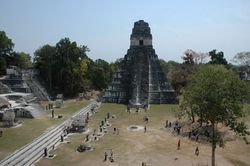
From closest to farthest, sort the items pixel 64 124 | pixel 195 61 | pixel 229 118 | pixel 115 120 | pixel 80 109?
pixel 229 118 → pixel 64 124 → pixel 115 120 → pixel 80 109 → pixel 195 61

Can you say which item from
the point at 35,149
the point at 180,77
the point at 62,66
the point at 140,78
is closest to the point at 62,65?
the point at 62,66

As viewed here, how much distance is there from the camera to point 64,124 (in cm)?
4222

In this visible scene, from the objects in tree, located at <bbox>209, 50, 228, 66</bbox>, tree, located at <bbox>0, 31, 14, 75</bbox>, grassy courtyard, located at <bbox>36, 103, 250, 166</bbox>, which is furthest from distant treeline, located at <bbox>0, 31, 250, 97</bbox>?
grassy courtyard, located at <bbox>36, 103, 250, 166</bbox>

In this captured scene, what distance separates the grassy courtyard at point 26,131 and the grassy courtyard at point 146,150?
11.8ft

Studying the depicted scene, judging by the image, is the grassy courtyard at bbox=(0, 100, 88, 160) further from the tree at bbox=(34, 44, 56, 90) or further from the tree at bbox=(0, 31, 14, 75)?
the tree at bbox=(0, 31, 14, 75)

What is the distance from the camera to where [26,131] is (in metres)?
37.7

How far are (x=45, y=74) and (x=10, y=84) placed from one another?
10425 millimetres

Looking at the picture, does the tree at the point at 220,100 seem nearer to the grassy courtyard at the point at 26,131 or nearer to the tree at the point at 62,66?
the grassy courtyard at the point at 26,131

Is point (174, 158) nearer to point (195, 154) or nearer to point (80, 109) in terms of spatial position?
point (195, 154)

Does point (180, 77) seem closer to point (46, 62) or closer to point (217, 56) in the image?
point (217, 56)

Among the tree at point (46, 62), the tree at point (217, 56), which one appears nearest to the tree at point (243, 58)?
the tree at point (217, 56)

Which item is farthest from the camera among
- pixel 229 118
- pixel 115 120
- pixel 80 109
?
pixel 80 109

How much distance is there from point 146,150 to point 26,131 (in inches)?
552

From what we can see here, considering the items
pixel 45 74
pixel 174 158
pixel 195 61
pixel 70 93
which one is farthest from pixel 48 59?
pixel 174 158
